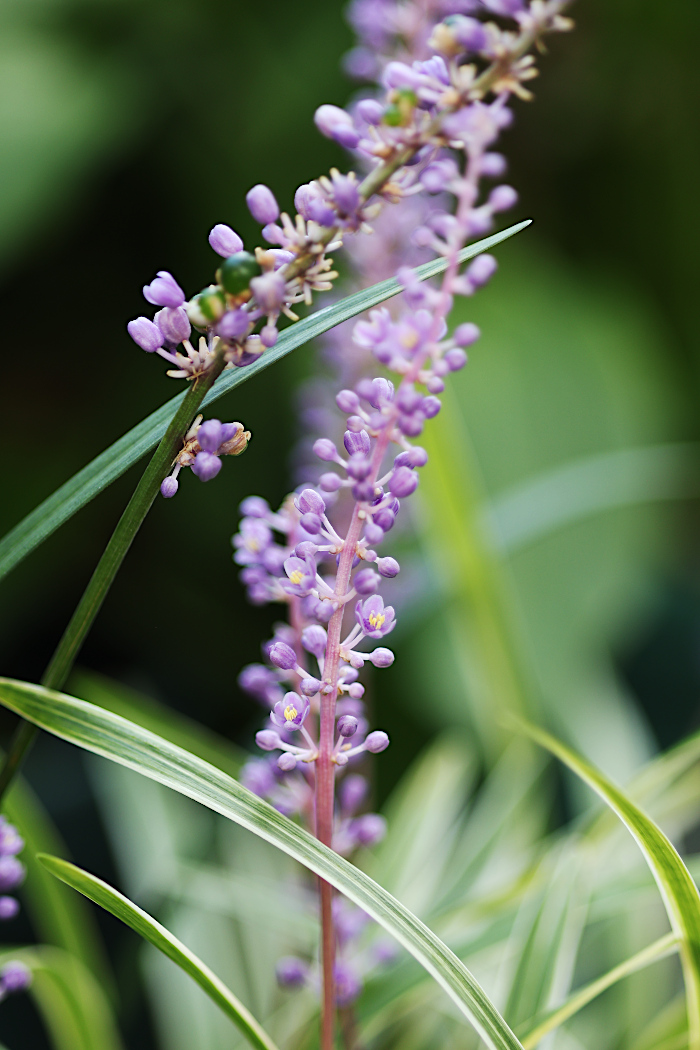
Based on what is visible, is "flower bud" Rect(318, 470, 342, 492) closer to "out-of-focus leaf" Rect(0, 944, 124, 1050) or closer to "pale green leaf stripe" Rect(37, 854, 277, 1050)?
"pale green leaf stripe" Rect(37, 854, 277, 1050)

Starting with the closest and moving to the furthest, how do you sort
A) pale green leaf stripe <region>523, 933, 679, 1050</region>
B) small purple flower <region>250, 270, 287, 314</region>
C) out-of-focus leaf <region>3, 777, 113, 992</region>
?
small purple flower <region>250, 270, 287, 314</region>, pale green leaf stripe <region>523, 933, 679, 1050</region>, out-of-focus leaf <region>3, 777, 113, 992</region>

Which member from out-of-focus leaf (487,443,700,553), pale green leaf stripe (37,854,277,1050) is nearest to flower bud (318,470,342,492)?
pale green leaf stripe (37,854,277,1050)

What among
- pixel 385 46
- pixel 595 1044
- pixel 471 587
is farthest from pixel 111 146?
pixel 595 1044

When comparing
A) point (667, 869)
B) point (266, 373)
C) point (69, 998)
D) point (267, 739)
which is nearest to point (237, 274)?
point (267, 739)

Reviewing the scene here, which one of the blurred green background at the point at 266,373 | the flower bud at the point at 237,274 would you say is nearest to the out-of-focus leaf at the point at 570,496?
the blurred green background at the point at 266,373

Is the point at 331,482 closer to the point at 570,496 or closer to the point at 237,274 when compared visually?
the point at 237,274

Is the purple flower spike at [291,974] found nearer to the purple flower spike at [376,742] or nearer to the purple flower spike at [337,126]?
the purple flower spike at [376,742]

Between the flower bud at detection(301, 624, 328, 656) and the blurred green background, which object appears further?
the blurred green background
